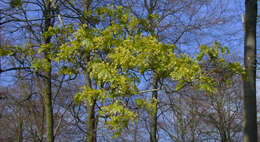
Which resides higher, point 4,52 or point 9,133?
point 4,52

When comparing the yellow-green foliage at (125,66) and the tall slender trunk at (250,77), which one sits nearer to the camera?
the yellow-green foliage at (125,66)

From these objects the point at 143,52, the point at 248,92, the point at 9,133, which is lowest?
the point at 9,133

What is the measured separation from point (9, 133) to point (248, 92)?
1527 centimetres

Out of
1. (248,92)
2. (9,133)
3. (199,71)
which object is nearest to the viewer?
(199,71)

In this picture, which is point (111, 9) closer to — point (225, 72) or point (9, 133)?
point (225, 72)

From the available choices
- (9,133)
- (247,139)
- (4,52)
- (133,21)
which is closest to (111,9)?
(133,21)

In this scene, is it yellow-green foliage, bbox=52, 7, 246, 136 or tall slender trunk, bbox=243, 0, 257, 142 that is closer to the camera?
yellow-green foliage, bbox=52, 7, 246, 136

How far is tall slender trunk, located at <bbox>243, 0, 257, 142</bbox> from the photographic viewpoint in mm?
4453

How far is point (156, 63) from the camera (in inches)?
179

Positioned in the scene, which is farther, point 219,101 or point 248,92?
point 219,101

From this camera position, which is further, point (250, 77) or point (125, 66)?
point (250, 77)

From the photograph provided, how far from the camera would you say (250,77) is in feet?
15.3

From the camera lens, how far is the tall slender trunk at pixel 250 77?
445 cm

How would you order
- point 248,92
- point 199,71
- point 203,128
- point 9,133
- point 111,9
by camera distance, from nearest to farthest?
1. point 199,71
2. point 248,92
3. point 111,9
4. point 203,128
5. point 9,133
